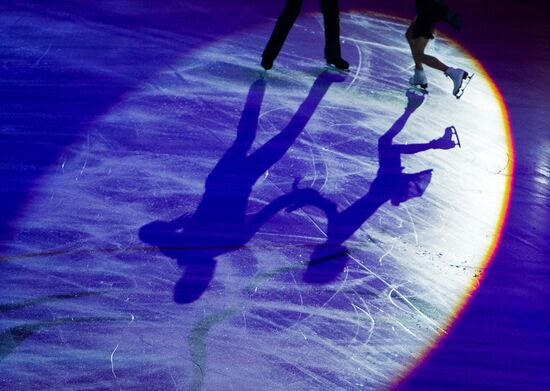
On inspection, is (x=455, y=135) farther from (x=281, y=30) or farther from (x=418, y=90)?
(x=281, y=30)

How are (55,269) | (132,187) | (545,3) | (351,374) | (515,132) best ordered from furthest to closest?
(545,3)
(515,132)
(132,187)
(55,269)
(351,374)

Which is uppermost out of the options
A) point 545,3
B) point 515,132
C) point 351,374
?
point 545,3

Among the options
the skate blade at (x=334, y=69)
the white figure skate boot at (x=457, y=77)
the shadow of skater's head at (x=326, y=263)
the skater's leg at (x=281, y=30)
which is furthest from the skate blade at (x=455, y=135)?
the shadow of skater's head at (x=326, y=263)

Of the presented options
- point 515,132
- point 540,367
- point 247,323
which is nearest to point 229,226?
point 247,323

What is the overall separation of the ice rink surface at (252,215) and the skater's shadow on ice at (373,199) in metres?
0.01

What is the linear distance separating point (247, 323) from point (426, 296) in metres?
1.05

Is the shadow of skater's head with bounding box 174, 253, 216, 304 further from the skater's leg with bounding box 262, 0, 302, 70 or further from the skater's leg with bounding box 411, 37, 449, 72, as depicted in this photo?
the skater's leg with bounding box 411, 37, 449, 72

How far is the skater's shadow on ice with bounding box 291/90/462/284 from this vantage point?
3.87 metres

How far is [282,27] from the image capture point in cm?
567

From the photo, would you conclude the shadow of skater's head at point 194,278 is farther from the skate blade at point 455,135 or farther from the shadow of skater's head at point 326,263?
the skate blade at point 455,135

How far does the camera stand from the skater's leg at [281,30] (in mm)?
5586

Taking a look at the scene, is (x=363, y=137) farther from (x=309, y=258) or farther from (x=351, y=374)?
(x=351, y=374)

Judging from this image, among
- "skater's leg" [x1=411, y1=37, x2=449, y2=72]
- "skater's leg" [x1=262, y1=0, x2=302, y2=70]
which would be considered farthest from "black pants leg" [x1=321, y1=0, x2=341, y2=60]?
"skater's leg" [x1=411, y1=37, x2=449, y2=72]

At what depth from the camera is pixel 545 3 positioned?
8.51 m
